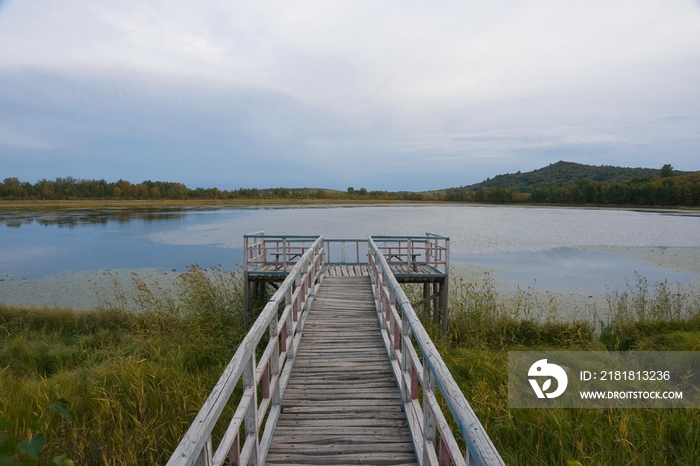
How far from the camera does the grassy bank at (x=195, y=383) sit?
4.41m

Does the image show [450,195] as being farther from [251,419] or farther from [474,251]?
[251,419]

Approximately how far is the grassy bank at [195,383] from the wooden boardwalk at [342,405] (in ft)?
4.83

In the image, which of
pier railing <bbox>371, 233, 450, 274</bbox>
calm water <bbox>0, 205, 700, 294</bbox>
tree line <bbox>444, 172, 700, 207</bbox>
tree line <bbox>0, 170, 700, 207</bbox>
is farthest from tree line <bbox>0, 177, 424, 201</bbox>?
pier railing <bbox>371, 233, 450, 274</bbox>

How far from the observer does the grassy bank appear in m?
4.41

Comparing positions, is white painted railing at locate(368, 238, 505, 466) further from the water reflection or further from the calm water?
the water reflection

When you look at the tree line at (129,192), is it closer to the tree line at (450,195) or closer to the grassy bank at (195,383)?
the tree line at (450,195)

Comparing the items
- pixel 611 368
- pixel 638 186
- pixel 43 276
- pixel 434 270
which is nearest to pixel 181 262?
pixel 43 276

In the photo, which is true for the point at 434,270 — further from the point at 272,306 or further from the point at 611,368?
the point at 272,306

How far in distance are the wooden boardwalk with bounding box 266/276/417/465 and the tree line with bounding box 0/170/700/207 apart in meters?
74.5

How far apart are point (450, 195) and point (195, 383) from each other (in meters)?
109

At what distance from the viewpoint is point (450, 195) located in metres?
110

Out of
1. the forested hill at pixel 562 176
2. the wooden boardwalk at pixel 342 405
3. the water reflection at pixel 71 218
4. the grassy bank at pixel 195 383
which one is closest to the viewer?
the wooden boardwalk at pixel 342 405

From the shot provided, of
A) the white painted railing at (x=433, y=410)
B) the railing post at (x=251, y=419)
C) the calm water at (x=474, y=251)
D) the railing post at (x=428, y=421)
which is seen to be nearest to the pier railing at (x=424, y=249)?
the calm water at (x=474, y=251)

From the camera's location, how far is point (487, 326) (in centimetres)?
998
